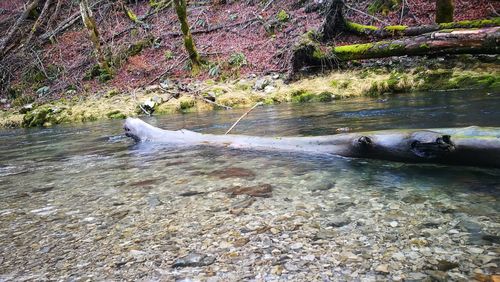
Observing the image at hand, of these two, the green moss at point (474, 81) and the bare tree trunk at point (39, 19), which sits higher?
the bare tree trunk at point (39, 19)

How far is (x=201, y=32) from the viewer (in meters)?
18.8

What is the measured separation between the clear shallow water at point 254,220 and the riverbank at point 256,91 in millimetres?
6925

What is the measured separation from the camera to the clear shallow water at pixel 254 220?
6.22 ft

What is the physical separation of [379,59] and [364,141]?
9234 mm

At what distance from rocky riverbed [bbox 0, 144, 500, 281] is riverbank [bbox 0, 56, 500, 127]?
7132mm

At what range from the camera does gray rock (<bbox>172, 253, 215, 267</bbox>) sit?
6.50 ft

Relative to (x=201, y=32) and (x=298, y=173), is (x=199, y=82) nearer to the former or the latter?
(x=201, y=32)

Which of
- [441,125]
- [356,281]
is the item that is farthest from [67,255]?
[441,125]

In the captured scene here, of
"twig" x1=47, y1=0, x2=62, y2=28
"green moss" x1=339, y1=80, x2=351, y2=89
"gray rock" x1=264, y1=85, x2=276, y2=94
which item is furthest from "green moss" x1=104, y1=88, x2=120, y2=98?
"twig" x1=47, y1=0, x2=62, y2=28

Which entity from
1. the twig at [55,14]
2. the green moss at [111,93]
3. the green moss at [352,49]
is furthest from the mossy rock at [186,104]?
the twig at [55,14]

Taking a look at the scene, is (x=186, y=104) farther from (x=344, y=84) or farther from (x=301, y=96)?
(x=344, y=84)

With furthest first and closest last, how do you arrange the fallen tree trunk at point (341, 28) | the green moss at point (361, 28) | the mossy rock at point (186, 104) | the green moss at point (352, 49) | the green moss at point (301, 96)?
the green moss at point (361, 28)
the mossy rock at point (186, 104)
the fallen tree trunk at point (341, 28)
the green moss at point (352, 49)
the green moss at point (301, 96)

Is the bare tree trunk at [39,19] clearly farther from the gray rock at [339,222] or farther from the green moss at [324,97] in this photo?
the gray rock at [339,222]

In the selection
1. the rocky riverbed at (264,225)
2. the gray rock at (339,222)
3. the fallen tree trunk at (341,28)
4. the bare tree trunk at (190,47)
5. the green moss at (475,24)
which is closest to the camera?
the rocky riverbed at (264,225)
